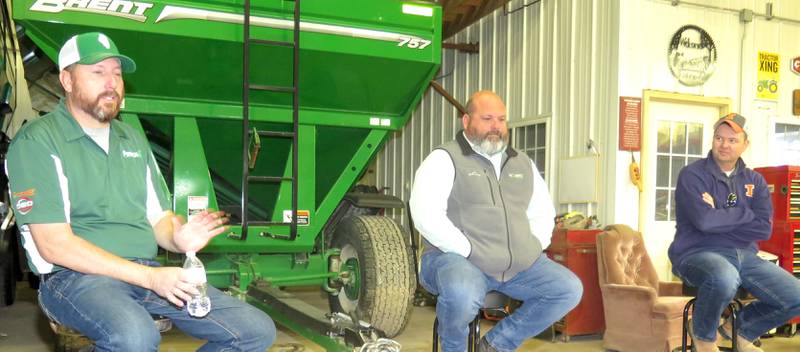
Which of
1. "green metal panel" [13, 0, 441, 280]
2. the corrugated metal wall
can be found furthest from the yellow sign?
"green metal panel" [13, 0, 441, 280]

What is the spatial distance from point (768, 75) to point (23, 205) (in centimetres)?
689

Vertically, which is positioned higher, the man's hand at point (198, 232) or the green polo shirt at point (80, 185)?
the green polo shirt at point (80, 185)

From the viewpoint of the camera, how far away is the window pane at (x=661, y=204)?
648 cm

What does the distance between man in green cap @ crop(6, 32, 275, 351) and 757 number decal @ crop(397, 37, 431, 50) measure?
7.20ft

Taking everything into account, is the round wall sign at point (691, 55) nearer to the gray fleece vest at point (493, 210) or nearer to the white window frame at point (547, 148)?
the white window frame at point (547, 148)

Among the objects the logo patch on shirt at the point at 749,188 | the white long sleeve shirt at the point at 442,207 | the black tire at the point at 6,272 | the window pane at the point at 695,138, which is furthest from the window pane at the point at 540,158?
the black tire at the point at 6,272

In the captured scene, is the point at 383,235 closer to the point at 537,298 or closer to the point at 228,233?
the point at 228,233

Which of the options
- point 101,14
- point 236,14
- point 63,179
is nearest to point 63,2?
point 101,14

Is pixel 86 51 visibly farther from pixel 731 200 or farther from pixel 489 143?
pixel 731 200

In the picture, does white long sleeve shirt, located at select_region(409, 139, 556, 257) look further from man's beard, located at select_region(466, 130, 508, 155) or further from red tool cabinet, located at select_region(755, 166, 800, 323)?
red tool cabinet, located at select_region(755, 166, 800, 323)

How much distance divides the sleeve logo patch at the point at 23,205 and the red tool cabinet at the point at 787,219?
18.0 ft

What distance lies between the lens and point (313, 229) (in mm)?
4801

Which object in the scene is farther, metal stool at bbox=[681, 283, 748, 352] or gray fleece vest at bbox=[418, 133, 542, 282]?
metal stool at bbox=[681, 283, 748, 352]

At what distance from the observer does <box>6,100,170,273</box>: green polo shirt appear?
2219 millimetres
